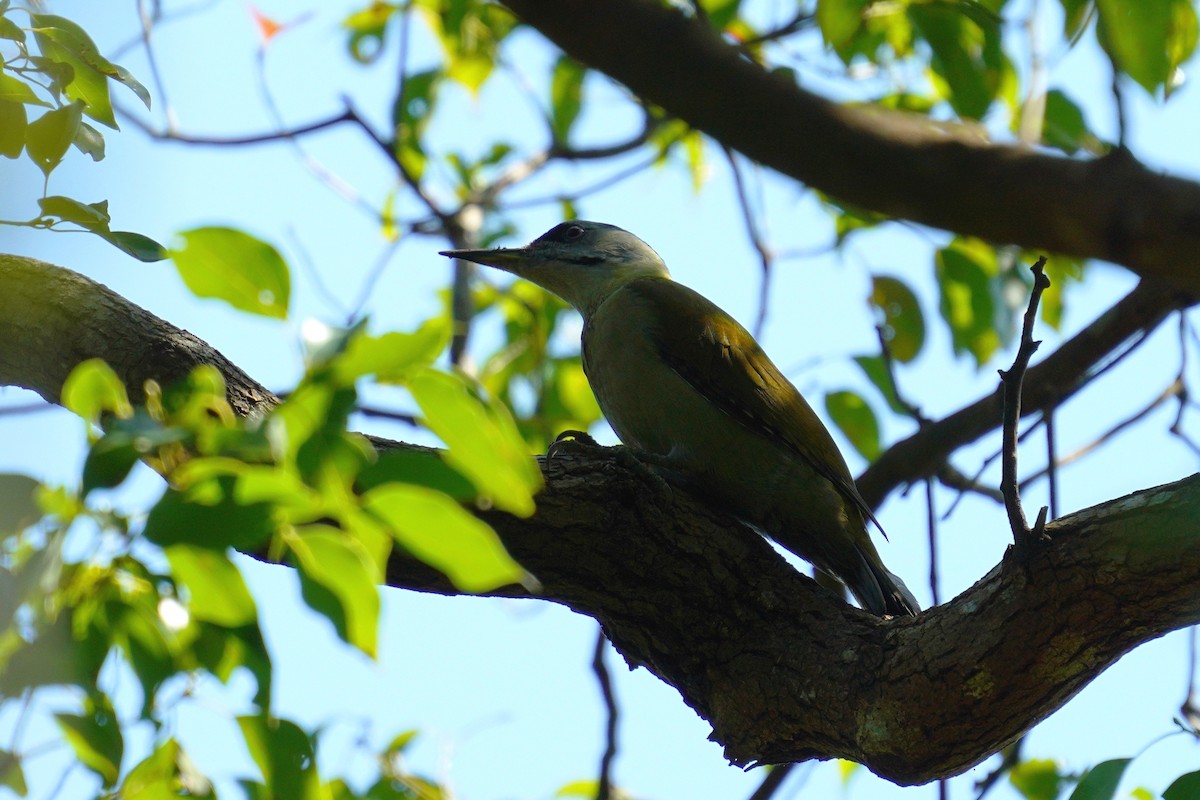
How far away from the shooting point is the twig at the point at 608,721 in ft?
15.1

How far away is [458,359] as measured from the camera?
240 inches

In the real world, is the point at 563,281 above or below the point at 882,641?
above

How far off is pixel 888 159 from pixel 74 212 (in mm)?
1591

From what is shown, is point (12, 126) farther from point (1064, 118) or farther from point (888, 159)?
point (1064, 118)

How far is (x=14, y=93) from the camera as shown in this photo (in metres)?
2.27

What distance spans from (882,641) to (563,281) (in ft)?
10.3

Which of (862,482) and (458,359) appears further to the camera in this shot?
(458,359)

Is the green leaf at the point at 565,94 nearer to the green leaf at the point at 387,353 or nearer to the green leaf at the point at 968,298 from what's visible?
the green leaf at the point at 968,298

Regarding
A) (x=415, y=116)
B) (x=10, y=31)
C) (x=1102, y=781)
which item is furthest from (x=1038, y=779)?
(x=415, y=116)

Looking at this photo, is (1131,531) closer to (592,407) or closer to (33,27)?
(33,27)

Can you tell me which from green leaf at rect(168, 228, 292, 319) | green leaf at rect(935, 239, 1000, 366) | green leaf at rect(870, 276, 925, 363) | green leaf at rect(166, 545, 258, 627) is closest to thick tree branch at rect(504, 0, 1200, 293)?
green leaf at rect(168, 228, 292, 319)

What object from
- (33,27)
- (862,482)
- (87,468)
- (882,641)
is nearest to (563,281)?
(862,482)

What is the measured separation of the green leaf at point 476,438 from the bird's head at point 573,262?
4.10 metres

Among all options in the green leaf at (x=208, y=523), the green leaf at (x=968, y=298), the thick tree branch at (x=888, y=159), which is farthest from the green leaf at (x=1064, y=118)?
the green leaf at (x=208, y=523)
